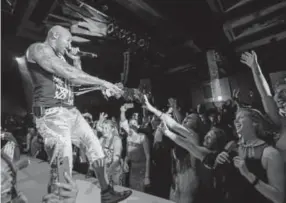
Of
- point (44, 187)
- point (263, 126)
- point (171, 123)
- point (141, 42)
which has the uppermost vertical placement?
point (141, 42)

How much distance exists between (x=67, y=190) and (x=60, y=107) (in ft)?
2.53

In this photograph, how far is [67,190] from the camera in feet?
6.20

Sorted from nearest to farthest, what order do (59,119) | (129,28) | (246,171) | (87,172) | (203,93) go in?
(59,119) < (246,171) < (203,93) < (87,172) < (129,28)

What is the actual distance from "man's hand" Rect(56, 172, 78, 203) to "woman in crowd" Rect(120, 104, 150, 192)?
125 cm

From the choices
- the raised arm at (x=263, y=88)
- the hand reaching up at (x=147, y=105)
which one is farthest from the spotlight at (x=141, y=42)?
the raised arm at (x=263, y=88)

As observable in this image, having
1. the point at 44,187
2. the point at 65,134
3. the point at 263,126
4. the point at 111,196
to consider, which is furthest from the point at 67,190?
the point at 263,126

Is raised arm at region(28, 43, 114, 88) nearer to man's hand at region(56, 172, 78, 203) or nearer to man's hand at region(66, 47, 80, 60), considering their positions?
man's hand at region(66, 47, 80, 60)

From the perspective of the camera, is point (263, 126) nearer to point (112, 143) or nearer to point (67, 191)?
point (67, 191)

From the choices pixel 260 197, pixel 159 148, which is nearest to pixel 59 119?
pixel 159 148

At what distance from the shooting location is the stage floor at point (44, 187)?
81.4 inches

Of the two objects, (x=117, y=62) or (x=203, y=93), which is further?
(x=117, y=62)

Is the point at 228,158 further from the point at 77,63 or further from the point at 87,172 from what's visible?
the point at 77,63

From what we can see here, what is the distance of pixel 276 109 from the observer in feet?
6.93

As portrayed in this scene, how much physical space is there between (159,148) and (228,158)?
0.93 metres
